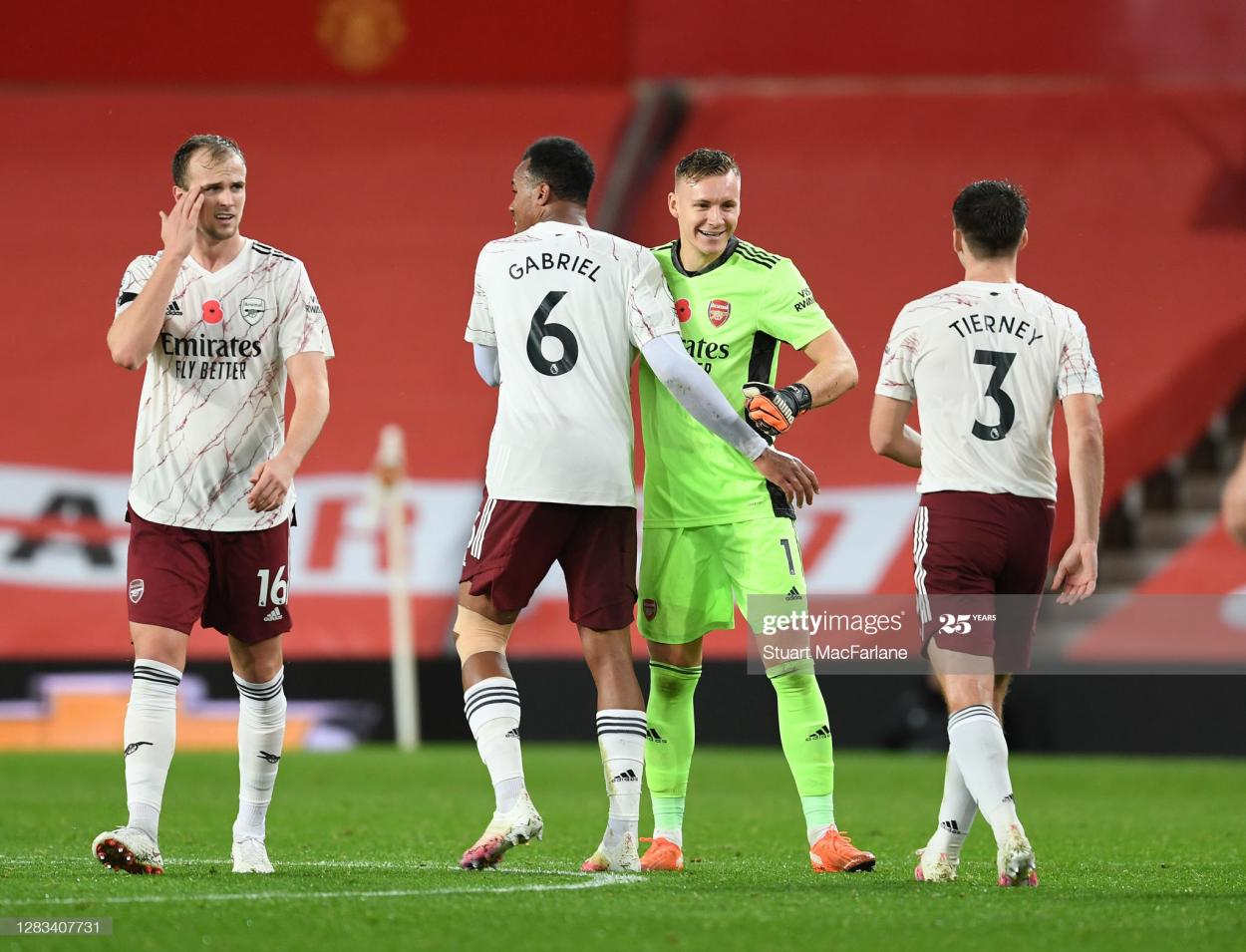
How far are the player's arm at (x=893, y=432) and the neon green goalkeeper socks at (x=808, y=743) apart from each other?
2.51 feet

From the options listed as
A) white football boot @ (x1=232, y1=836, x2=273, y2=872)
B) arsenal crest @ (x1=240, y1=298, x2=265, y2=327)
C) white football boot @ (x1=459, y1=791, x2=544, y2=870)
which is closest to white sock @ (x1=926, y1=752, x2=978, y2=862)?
white football boot @ (x1=459, y1=791, x2=544, y2=870)

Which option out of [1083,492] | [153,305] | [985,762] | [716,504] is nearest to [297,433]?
[153,305]

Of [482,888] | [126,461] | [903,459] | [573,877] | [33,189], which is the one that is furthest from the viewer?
[33,189]

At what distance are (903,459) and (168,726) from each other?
2.46m

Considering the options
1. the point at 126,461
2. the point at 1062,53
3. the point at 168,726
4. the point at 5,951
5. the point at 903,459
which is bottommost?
the point at 5,951

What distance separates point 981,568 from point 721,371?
1086mm

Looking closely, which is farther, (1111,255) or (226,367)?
(1111,255)

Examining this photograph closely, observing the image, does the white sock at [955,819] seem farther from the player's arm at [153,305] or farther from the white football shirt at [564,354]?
the player's arm at [153,305]

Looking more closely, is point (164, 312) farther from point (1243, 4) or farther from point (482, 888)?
point (1243, 4)

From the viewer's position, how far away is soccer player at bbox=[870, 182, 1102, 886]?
5.98m

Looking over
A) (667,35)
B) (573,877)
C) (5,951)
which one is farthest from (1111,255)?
(5,951)

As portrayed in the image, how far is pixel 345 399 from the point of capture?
57.8ft

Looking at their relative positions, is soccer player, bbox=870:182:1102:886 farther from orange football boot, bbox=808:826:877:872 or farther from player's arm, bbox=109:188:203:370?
player's arm, bbox=109:188:203:370

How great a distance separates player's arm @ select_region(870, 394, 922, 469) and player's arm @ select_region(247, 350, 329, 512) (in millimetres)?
1739
